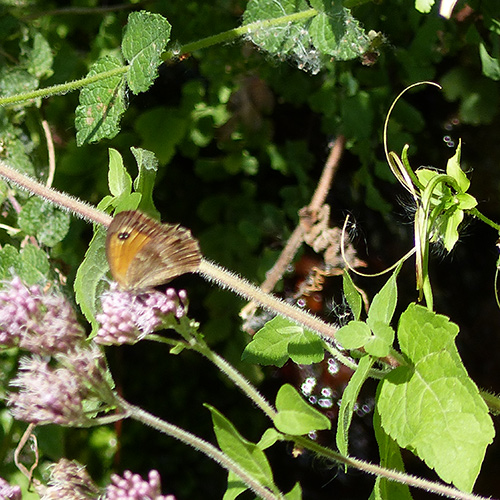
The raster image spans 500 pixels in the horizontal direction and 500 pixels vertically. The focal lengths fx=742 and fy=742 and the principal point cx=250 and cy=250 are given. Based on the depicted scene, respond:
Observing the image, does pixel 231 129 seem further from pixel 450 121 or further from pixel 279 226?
pixel 450 121

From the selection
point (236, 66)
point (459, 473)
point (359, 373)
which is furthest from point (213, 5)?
point (459, 473)

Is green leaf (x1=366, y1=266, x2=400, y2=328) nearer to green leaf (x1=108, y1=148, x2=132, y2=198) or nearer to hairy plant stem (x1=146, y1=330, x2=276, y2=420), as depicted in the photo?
hairy plant stem (x1=146, y1=330, x2=276, y2=420)

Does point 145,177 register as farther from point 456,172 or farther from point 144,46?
point 456,172

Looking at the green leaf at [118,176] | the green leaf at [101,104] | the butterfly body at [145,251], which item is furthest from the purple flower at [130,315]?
the green leaf at [101,104]

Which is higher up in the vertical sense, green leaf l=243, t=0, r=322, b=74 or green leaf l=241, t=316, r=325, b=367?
green leaf l=243, t=0, r=322, b=74

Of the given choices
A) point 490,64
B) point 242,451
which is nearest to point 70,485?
point 242,451

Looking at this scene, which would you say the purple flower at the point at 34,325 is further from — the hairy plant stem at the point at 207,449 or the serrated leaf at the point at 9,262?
the serrated leaf at the point at 9,262

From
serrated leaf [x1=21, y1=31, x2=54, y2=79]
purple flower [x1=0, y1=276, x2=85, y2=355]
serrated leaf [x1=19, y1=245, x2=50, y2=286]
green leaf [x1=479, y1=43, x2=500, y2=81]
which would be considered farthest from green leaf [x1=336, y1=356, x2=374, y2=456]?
serrated leaf [x1=21, y1=31, x2=54, y2=79]
